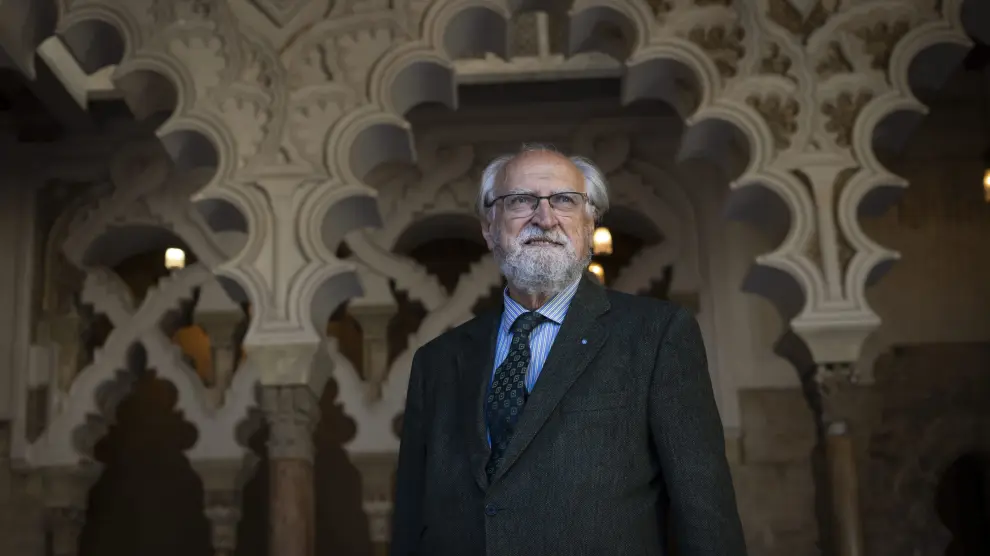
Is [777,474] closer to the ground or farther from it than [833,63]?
closer to the ground

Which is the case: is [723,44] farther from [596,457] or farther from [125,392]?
[125,392]

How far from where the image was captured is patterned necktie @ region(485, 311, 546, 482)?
2.41 m

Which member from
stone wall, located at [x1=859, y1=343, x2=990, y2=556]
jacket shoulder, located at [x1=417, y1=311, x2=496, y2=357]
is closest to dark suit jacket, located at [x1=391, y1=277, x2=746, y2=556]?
jacket shoulder, located at [x1=417, y1=311, x2=496, y2=357]

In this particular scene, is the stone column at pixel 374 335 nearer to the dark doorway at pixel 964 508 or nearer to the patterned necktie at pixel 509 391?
the dark doorway at pixel 964 508

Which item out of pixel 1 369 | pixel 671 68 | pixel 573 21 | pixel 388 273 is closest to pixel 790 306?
pixel 671 68

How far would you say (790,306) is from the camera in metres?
5.23

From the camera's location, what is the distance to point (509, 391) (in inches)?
97.4

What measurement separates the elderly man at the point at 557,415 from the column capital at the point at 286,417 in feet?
8.14

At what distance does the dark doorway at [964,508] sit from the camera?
27.6 ft

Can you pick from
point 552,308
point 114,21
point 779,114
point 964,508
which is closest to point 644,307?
point 552,308

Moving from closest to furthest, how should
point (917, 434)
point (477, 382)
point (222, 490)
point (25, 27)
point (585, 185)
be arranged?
1. point (477, 382)
2. point (585, 185)
3. point (25, 27)
4. point (917, 434)
5. point (222, 490)

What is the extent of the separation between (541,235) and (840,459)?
3040 mm

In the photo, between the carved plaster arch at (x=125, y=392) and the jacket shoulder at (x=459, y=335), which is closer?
the jacket shoulder at (x=459, y=335)

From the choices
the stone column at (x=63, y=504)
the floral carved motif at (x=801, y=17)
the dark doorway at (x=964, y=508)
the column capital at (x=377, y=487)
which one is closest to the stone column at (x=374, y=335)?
the column capital at (x=377, y=487)
